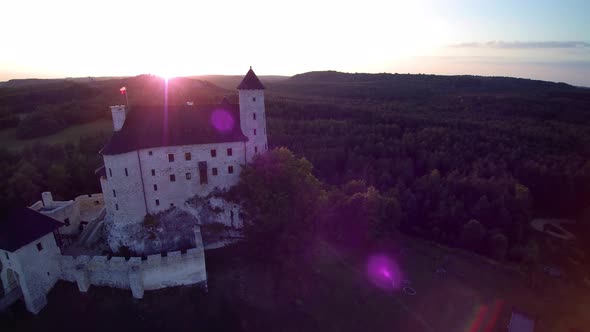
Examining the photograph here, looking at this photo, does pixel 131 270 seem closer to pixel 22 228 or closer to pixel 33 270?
pixel 33 270

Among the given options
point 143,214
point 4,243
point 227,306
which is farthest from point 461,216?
point 4,243

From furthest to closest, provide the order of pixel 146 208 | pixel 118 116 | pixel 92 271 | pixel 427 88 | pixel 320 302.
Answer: pixel 427 88, pixel 146 208, pixel 320 302, pixel 118 116, pixel 92 271

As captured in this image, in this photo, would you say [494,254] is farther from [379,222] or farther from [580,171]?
[580,171]

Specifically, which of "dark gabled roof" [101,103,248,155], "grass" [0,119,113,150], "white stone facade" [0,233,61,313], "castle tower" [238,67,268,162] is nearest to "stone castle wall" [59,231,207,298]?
"white stone facade" [0,233,61,313]

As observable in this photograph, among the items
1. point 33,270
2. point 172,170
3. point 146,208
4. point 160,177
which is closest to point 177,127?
point 172,170

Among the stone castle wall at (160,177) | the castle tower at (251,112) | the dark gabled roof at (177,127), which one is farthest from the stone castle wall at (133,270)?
the castle tower at (251,112)

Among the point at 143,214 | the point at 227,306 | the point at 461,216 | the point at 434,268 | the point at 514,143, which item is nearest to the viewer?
the point at 227,306
